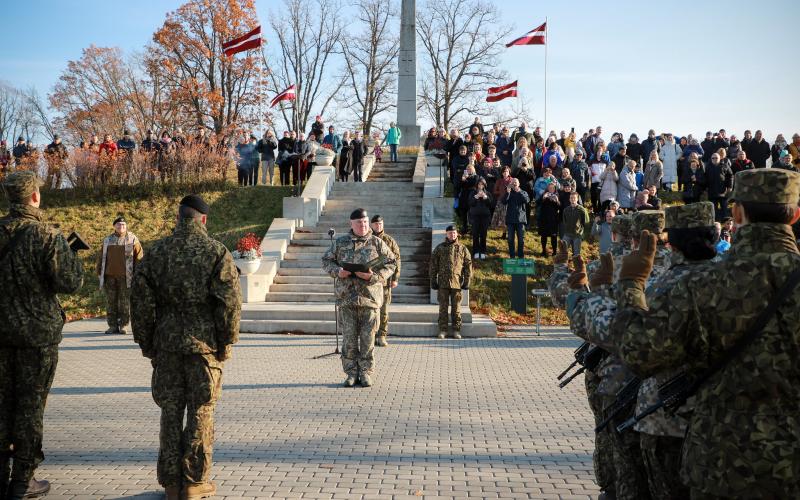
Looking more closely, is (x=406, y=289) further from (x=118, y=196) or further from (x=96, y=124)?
(x=96, y=124)

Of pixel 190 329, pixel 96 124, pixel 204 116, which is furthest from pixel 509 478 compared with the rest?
pixel 96 124

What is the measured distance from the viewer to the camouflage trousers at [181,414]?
5.24m

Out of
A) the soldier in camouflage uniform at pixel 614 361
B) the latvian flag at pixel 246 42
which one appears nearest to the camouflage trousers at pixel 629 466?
the soldier in camouflage uniform at pixel 614 361

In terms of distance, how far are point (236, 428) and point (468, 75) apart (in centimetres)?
5266

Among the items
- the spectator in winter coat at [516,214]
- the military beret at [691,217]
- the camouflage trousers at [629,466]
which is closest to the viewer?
the military beret at [691,217]

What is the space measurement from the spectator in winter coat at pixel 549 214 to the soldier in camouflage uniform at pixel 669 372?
16.5m

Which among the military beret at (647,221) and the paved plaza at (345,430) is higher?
the military beret at (647,221)

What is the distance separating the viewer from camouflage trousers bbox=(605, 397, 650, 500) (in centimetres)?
431

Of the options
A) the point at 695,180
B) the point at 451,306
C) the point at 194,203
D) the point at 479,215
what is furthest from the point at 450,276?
the point at 695,180

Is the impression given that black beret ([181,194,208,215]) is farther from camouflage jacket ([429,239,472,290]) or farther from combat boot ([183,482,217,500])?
camouflage jacket ([429,239,472,290])

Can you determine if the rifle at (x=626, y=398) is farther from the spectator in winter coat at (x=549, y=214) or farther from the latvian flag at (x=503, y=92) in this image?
the latvian flag at (x=503, y=92)

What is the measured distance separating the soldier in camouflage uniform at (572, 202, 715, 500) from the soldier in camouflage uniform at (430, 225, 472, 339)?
1055 cm

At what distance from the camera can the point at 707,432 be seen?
307 centimetres

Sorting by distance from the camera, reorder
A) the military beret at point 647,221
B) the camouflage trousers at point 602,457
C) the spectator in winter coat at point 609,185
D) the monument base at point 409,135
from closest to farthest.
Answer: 1. the military beret at point 647,221
2. the camouflage trousers at point 602,457
3. the spectator in winter coat at point 609,185
4. the monument base at point 409,135
